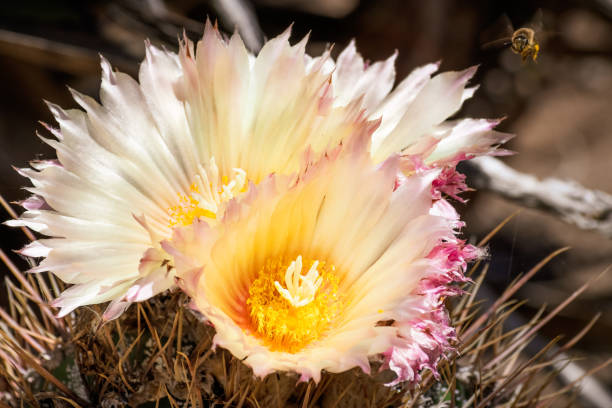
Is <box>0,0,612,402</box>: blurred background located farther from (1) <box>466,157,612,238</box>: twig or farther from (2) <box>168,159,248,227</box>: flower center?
(2) <box>168,159,248,227</box>: flower center

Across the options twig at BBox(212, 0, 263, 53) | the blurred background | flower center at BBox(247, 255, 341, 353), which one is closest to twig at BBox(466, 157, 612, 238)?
the blurred background

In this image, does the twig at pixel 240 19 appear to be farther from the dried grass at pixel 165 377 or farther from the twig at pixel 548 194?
the dried grass at pixel 165 377

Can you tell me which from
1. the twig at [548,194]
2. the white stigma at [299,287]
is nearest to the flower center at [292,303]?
the white stigma at [299,287]

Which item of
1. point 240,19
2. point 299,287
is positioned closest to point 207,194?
point 299,287

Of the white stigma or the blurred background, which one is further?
the blurred background

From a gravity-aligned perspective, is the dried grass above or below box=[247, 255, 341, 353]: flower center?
below

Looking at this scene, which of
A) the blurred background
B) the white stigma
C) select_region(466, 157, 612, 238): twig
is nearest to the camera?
the white stigma

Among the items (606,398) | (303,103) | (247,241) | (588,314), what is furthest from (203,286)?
(588,314)
